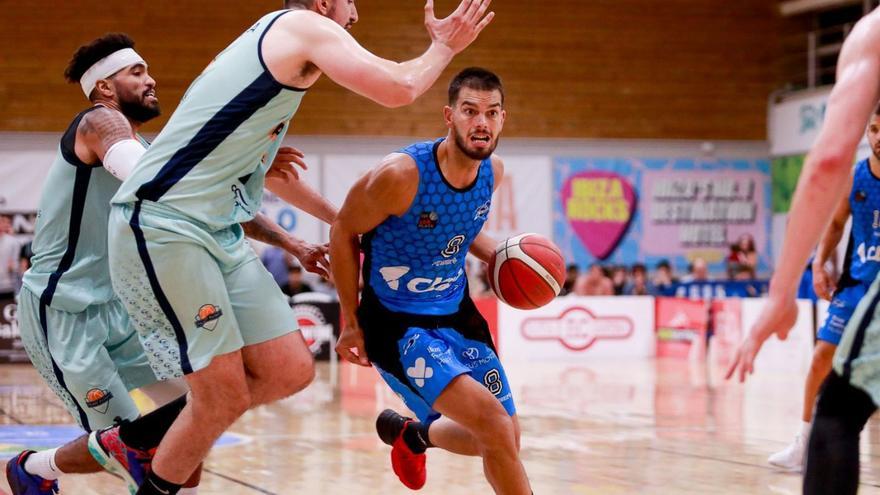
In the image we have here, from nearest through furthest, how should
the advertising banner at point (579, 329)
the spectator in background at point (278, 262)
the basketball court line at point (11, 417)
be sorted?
the basketball court line at point (11, 417) → the advertising banner at point (579, 329) → the spectator in background at point (278, 262)

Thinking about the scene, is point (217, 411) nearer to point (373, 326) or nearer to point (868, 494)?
point (373, 326)

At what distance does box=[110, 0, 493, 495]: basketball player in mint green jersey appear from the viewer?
12.1 feet

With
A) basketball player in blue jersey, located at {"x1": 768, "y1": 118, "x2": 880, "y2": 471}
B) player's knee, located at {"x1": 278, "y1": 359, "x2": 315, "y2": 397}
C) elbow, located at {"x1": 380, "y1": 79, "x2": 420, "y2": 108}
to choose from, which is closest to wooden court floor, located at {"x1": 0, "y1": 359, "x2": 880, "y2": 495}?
basketball player in blue jersey, located at {"x1": 768, "y1": 118, "x2": 880, "y2": 471}

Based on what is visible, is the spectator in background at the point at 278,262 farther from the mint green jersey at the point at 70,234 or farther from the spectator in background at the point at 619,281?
the mint green jersey at the point at 70,234

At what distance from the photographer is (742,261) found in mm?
17938

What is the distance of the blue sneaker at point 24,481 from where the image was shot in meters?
4.73

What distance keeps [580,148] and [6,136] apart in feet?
30.8

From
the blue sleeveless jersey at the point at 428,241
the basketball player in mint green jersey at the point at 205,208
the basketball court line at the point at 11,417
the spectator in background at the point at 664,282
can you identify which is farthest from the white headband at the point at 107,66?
the spectator in background at the point at 664,282

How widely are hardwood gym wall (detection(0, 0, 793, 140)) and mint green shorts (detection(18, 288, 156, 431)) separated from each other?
1420 centimetres

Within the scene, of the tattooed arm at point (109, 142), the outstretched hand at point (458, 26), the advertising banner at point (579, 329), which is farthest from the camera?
the advertising banner at point (579, 329)

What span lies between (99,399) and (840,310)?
3867 millimetres

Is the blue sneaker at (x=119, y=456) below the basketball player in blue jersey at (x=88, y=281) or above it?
below

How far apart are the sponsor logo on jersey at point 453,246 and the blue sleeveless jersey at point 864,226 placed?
8.52 feet

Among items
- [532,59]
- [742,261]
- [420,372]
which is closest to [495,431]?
[420,372]
